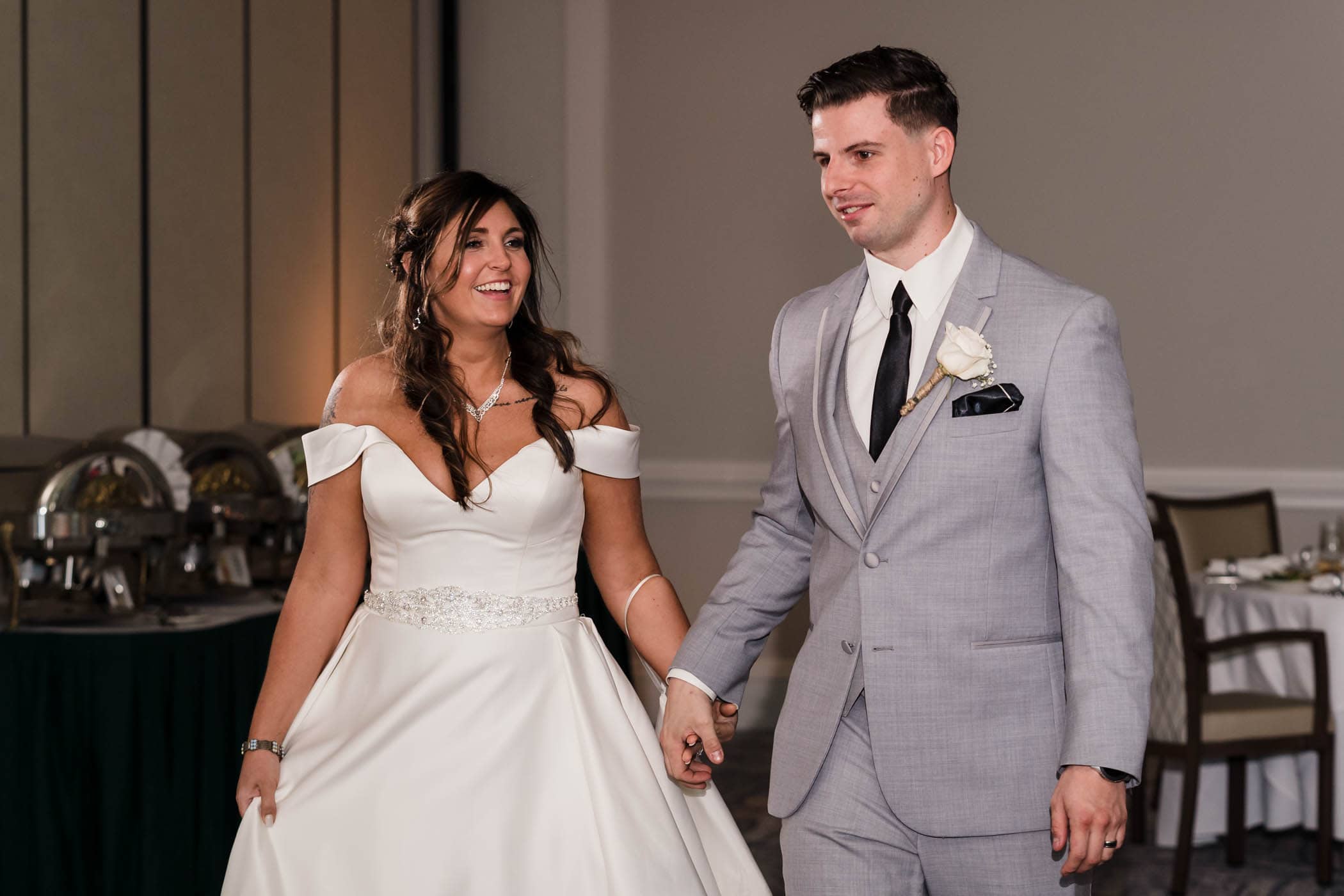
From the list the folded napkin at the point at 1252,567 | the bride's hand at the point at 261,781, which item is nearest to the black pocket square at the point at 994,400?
the bride's hand at the point at 261,781

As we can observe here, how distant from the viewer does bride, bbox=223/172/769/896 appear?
2162 millimetres

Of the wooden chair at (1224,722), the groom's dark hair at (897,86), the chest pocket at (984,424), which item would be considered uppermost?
the groom's dark hair at (897,86)

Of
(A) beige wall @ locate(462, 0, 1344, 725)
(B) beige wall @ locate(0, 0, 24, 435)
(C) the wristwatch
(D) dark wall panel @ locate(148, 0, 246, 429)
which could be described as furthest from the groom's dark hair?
(A) beige wall @ locate(462, 0, 1344, 725)

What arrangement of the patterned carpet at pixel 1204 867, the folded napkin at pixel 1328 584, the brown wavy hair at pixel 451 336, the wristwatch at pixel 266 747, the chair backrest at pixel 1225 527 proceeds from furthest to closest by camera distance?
the chair backrest at pixel 1225 527
the folded napkin at pixel 1328 584
the patterned carpet at pixel 1204 867
the brown wavy hair at pixel 451 336
the wristwatch at pixel 266 747

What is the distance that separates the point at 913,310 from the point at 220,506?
3.08 meters

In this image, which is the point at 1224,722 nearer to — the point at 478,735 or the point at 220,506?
the point at 478,735

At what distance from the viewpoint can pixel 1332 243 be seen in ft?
21.1

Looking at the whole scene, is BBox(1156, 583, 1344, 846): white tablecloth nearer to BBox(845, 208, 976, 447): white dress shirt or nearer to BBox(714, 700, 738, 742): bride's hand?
BBox(714, 700, 738, 742): bride's hand

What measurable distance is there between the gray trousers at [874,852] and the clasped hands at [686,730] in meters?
0.17

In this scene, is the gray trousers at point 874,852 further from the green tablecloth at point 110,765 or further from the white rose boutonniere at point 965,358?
the green tablecloth at point 110,765

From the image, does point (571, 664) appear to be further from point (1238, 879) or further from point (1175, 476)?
point (1175, 476)

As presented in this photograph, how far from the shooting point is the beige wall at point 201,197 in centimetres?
476

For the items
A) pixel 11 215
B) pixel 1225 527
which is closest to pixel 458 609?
pixel 11 215

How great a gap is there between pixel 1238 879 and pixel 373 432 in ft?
11.2
